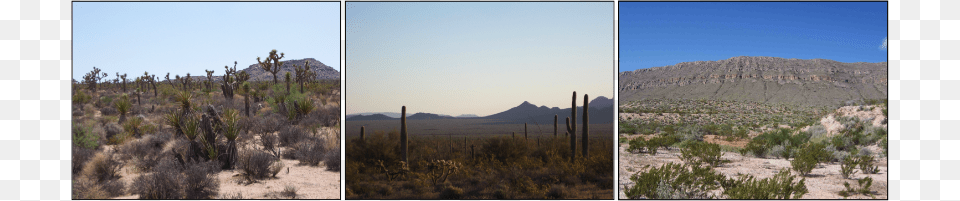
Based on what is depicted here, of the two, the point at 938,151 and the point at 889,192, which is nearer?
the point at 938,151

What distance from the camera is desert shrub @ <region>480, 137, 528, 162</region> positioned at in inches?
379

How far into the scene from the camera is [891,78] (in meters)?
5.35

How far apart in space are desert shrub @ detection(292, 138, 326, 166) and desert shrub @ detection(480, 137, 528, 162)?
12.1 ft

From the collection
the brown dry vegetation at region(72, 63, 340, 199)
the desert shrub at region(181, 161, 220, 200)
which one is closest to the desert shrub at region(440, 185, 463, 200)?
the brown dry vegetation at region(72, 63, 340, 199)

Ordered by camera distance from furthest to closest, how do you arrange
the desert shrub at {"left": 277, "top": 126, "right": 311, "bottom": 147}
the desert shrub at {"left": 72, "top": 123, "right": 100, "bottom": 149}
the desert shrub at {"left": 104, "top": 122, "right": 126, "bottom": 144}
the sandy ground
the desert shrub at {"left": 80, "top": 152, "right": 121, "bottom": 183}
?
the desert shrub at {"left": 277, "top": 126, "right": 311, "bottom": 147}, the desert shrub at {"left": 104, "top": 122, "right": 126, "bottom": 144}, the desert shrub at {"left": 72, "top": 123, "right": 100, "bottom": 149}, the desert shrub at {"left": 80, "top": 152, "right": 121, "bottom": 183}, the sandy ground

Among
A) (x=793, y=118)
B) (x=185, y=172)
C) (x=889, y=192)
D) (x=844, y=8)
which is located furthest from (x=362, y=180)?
(x=793, y=118)

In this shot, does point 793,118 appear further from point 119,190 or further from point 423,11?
point 119,190

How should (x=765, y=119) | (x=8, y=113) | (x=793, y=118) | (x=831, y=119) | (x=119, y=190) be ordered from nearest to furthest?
(x=8, y=113) < (x=119, y=190) < (x=831, y=119) < (x=793, y=118) < (x=765, y=119)

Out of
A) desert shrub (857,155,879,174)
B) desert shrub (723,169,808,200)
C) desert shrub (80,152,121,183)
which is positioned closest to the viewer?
desert shrub (723,169,808,200)

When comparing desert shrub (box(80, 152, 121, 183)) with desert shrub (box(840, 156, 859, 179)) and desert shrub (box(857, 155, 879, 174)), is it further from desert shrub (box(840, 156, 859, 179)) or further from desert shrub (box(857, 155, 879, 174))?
desert shrub (box(857, 155, 879, 174))

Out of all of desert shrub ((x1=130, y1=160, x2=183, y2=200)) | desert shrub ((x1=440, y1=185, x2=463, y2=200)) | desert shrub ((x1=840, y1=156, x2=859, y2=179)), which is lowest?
desert shrub ((x1=440, y1=185, x2=463, y2=200))

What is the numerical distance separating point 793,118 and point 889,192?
57.1 ft

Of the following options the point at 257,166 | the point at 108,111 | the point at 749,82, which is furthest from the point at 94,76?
the point at 749,82

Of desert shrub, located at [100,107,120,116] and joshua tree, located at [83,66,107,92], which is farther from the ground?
joshua tree, located at [83,66,107,92]
